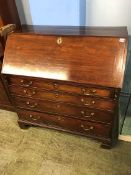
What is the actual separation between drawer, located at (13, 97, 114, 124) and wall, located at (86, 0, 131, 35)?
79cm

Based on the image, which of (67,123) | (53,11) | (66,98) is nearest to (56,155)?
(67,123)

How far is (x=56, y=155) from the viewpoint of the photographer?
1.72 metres

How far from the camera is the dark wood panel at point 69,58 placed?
1.26 meters

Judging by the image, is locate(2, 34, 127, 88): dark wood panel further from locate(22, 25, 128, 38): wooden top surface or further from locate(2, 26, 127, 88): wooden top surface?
locate(22, 25, 128, 38): wooden top surface

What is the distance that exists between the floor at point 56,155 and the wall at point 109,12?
Answer: 114 centimetres

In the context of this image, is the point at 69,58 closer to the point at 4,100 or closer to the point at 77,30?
the point at 77,30

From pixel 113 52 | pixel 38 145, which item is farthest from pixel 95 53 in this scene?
pixel 38 145

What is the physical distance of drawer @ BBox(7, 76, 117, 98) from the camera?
1.31m

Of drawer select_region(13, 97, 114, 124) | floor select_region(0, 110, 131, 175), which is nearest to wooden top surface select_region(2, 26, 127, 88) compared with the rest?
drawer select_region(13, 97, 114, 124)

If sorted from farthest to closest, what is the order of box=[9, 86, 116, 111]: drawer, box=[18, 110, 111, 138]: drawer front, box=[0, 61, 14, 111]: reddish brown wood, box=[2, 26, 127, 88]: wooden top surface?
1. box=[0, 61, 14, 111]: reddish brown wood
2. box=[18, 110, 111, 138]: drawer front
3. box=[9, 86, 116, 111]: drawer
4. box=[2, 26, 127, 88]: wooden top surface

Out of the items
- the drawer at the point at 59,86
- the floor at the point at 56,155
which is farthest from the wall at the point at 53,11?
the floor at the point at 56,155

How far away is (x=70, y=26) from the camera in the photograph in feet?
5.31

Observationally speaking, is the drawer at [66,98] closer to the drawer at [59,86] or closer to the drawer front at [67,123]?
the drawer at [59,86]

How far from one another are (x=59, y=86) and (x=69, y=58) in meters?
0.24
